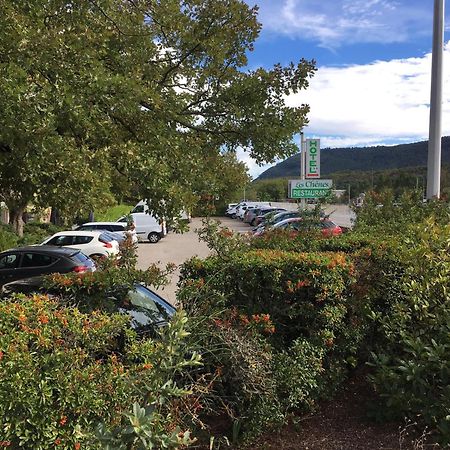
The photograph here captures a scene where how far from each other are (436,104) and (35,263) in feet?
31.3

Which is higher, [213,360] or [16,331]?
[16,331]

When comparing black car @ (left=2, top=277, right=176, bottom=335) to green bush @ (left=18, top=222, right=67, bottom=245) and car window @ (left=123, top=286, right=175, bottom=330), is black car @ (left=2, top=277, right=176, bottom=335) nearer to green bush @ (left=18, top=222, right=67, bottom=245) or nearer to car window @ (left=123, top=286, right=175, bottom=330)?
car window @ (left=123, top=286, right=175, bottom=330)

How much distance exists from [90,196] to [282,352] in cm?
295

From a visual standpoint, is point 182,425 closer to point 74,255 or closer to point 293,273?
point 293,273

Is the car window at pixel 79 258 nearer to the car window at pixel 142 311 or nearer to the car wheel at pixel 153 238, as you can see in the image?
the car window at pixel 142 311

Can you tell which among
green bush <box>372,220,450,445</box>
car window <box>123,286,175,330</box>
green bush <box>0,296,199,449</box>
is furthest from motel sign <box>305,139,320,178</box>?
green bush <box>0,296,199,449</box>

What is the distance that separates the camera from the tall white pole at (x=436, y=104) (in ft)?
26.6

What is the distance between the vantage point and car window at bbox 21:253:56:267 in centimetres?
1218

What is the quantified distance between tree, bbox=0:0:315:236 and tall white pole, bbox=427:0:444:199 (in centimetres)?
204

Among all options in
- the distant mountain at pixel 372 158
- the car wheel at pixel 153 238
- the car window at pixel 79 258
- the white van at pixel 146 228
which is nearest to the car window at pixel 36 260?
the car window at pixel 79 258

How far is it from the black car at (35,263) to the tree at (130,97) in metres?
4.92

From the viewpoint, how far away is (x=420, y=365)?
11.3 ft

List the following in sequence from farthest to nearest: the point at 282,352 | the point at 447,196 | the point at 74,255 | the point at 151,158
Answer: the point at 74,255 → the point at 447,196 → the point at 151,158 → the point at 282,352

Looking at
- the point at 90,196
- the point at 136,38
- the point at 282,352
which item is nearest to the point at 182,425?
the point at 282,352
